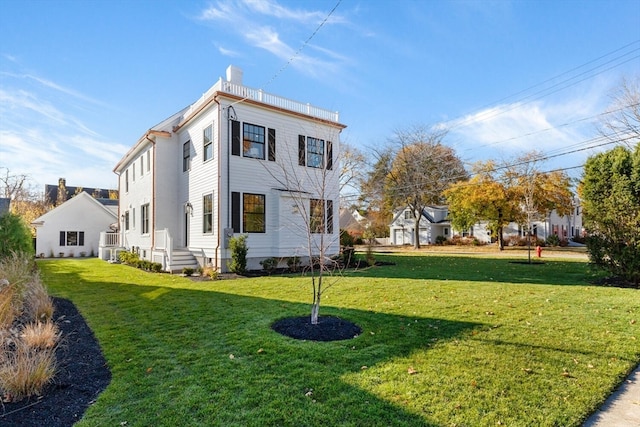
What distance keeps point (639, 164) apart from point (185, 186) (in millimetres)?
16109

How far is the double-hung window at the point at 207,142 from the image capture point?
1336cm

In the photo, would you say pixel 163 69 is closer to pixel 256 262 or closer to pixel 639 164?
pixel 256 262

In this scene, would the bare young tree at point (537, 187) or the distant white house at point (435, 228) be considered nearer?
the bare young tree at point (537, 187)

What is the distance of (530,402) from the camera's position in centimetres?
320

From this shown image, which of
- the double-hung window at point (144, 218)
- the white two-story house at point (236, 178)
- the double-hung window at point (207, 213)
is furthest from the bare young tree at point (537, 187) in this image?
the double-hung window at point (144, 218)

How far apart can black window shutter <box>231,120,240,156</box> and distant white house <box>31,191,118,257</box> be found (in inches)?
675

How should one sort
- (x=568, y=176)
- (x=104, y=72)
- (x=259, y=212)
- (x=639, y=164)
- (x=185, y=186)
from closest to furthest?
(x=639, y=164), (x=104, y=72), (x=259, y=212), (x=185, y=186), (x=568, y=176)

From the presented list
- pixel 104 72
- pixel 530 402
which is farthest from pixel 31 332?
pixel 104 72

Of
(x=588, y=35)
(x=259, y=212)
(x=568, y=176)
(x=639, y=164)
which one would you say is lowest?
(x=259, y=212)

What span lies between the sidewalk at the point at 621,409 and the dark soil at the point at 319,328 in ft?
9.26

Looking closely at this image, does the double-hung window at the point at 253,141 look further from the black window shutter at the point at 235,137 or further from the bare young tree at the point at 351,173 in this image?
the bare young tree at the point at 351,173

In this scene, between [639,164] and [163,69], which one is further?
[163,69]

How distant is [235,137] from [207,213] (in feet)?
10.3

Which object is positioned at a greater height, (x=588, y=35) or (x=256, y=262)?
(x=588, y=35)
